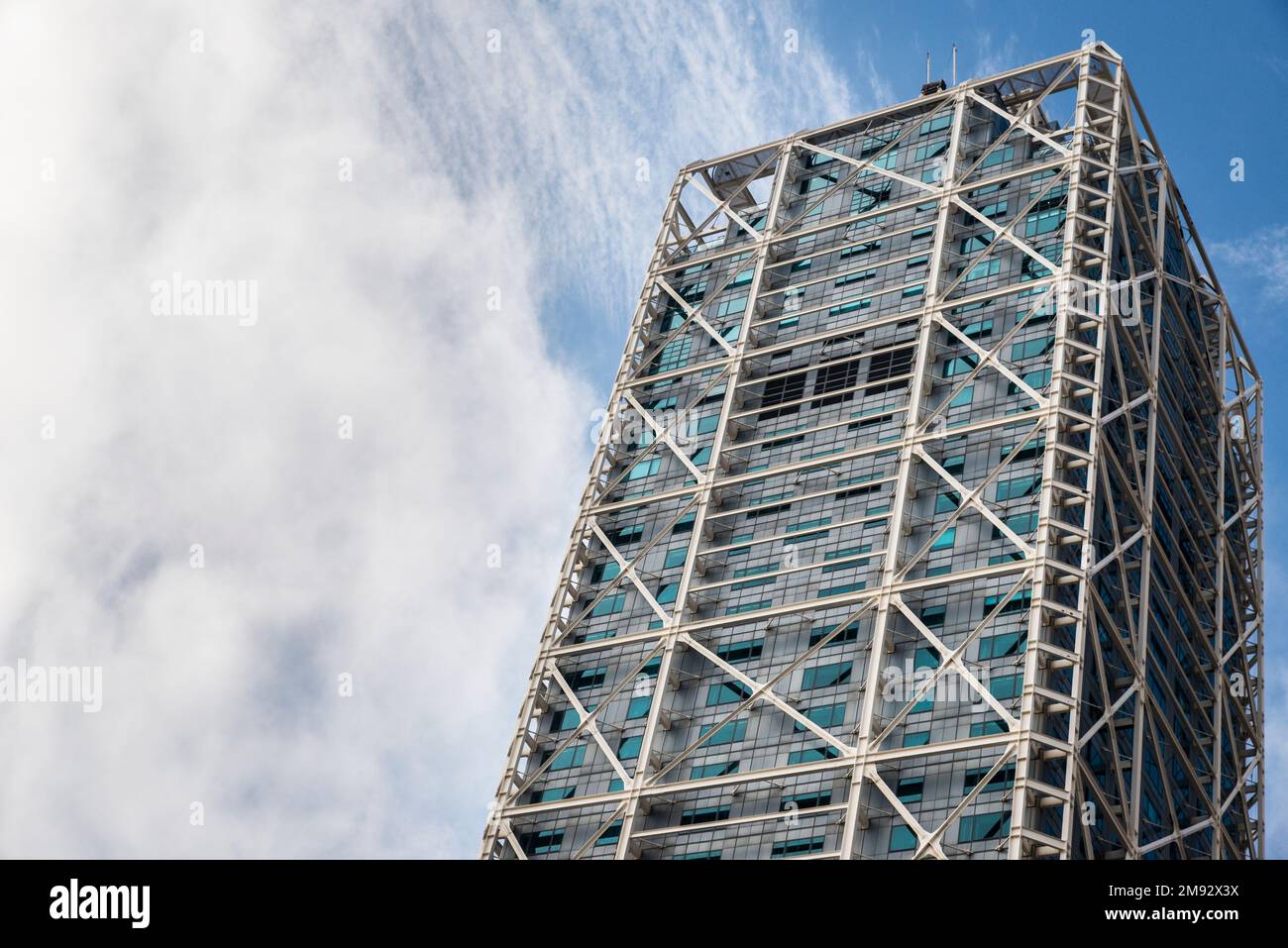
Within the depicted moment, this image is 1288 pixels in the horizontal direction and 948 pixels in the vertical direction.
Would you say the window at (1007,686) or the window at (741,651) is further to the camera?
the window at (741,651)

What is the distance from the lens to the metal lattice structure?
9212cm

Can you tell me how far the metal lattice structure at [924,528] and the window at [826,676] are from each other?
6.7 inches

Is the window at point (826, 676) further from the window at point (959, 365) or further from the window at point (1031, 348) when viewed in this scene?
the window at point (1031, 348)

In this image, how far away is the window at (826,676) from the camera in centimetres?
9706

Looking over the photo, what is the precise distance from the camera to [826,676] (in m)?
97.7

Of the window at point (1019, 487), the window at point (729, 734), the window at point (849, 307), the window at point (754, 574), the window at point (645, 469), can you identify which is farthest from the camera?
the window at point (849, 307)

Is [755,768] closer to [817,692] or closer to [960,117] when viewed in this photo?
[817,692]

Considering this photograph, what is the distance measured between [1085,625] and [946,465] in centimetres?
1495

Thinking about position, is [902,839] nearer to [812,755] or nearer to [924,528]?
[812,755]

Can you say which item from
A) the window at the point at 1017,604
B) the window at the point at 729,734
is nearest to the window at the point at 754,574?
the window at the point at 729,734

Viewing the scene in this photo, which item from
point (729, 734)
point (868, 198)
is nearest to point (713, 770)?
point (729, 734)

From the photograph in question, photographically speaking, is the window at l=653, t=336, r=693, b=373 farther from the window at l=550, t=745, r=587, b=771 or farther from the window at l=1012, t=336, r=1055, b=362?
the window at l=550, t=745, r=587, b=771
